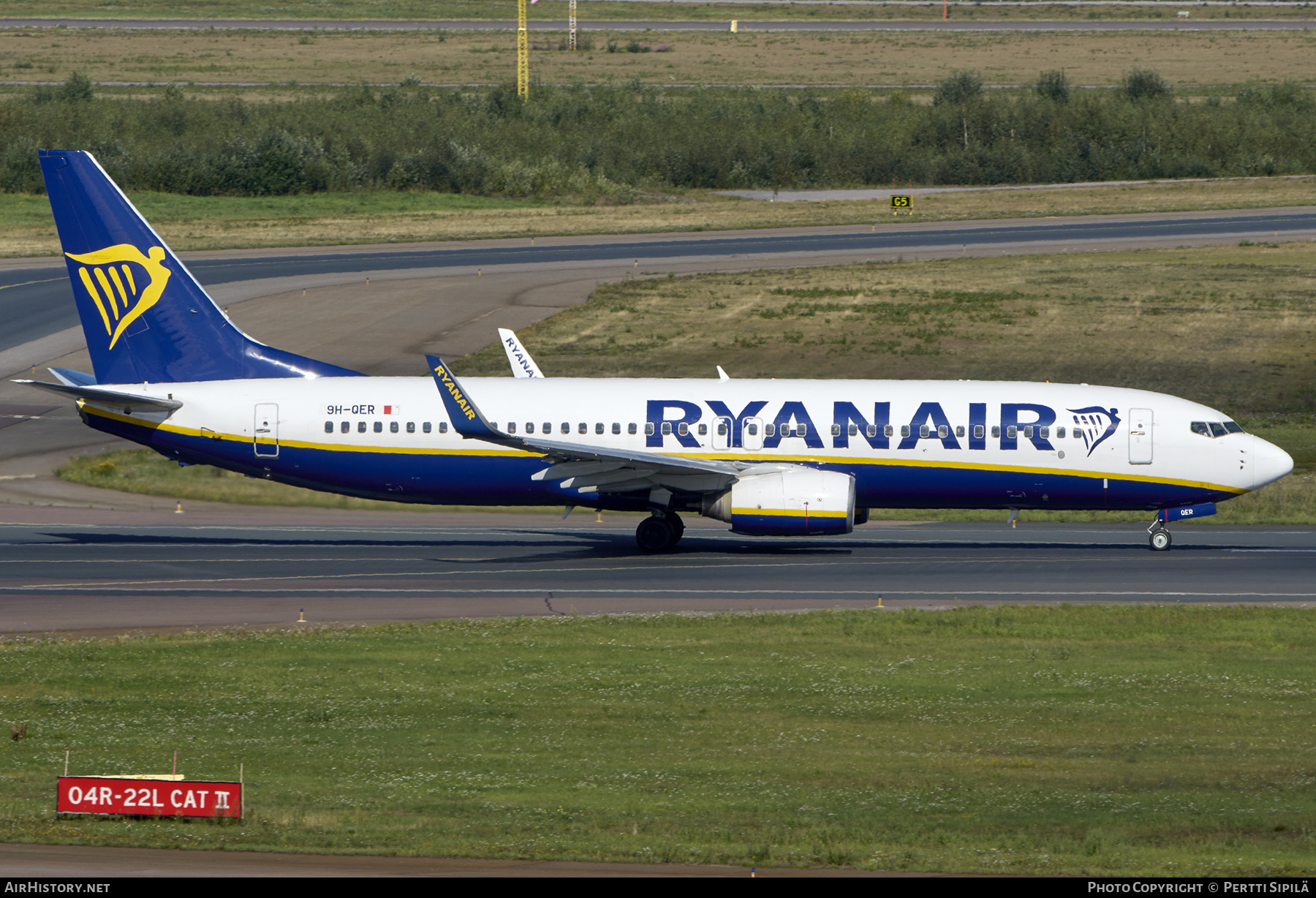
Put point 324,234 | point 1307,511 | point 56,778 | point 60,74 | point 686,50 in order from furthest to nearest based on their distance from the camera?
1. point 686,50
2. point 60,74
3. point 324,234
4. point 1307,511
5. point 56,778

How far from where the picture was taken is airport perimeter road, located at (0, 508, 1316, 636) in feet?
112

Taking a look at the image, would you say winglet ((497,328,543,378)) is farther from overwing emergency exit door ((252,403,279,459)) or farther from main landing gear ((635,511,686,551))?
overwing emergency exit door ((252,403,279,459))

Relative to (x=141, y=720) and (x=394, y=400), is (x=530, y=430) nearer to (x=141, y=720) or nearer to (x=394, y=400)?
(x=394, y=400)

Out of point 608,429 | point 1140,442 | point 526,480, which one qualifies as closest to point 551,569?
point 526,480

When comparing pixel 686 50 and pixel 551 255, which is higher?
pixel 686 50

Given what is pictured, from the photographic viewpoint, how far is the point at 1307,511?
1825 inches

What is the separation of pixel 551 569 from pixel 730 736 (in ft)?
51.0

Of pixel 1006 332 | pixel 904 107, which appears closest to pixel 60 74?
pixel 904 107

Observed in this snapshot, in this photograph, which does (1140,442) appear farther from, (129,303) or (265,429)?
(129,303)

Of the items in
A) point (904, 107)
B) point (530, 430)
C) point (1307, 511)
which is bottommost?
point (1307, 511)

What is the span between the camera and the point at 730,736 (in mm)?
23828

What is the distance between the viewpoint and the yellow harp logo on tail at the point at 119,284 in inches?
1599

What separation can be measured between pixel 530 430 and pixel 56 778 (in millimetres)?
19947

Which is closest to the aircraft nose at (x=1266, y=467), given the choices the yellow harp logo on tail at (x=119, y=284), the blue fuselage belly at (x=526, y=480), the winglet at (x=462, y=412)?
the blue fuselage belly at (x=526, y=480)
